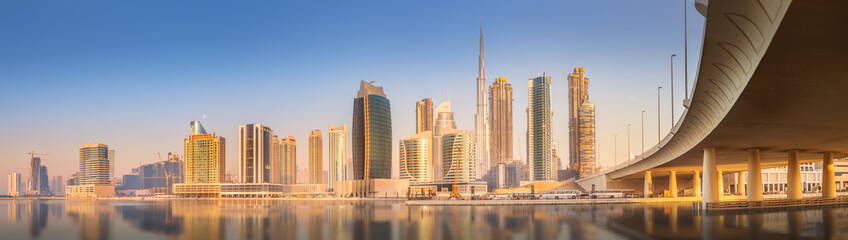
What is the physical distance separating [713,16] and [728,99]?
2025 centimetres

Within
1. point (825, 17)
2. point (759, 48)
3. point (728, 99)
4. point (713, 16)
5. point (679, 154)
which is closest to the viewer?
point (825, 17)

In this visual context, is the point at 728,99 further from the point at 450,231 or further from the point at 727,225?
the point at 450,231

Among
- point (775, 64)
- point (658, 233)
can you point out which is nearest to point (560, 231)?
point (658, 233)

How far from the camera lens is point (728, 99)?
41.1 metres

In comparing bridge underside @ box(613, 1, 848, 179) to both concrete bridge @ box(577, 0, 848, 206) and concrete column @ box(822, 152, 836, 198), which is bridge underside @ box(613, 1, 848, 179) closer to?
concrete bridge @ box(577, 0, 848, 206)

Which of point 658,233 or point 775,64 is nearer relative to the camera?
point 775,64

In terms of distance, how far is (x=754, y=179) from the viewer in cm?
7531

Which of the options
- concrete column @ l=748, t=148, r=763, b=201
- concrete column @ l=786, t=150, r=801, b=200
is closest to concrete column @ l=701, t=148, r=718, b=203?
concrete column @ l=748, t=148, r=763, b=201

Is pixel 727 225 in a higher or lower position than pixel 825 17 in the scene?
lower

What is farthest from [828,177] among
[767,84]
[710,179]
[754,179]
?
[767,84]

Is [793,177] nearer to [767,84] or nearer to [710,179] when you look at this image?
[710,179]

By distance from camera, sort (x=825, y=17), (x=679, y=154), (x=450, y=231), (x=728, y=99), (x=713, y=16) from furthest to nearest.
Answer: (x=679, y=154) → (x=450, y=231) → (x=728, y=99) → (x=713, y=16) → (x=825, y=17)

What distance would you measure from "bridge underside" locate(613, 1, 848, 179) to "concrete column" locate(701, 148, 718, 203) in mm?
1890

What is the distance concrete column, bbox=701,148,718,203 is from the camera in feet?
239
